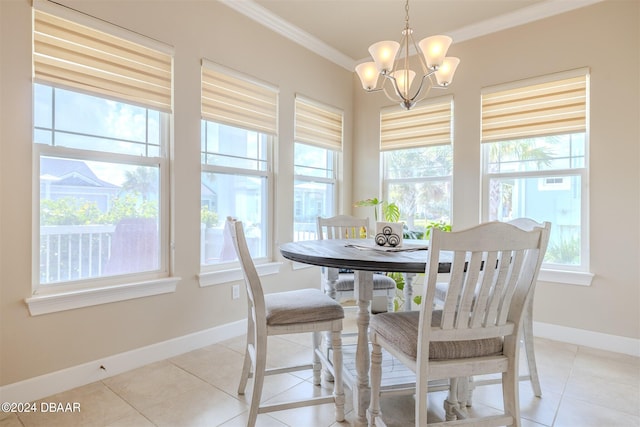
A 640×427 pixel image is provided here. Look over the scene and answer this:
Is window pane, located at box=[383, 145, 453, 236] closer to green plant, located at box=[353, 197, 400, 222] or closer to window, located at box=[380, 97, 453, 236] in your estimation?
window, located at box=[380, 97, 453, 236]

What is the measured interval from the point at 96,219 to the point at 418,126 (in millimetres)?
3136

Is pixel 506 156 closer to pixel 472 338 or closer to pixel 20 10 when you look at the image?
pixel 472 338

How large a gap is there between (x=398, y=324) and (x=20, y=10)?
2.55 m

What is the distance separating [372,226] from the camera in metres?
4.09

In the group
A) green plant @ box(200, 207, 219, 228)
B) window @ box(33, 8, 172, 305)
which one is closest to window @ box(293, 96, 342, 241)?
green plant @ box(200, 207, 219, 228)

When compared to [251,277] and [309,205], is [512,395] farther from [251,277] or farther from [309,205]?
[309,205]

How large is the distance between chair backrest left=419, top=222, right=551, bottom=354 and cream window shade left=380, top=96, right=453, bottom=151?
2.43 meters

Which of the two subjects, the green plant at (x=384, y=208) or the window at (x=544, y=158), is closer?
the window at (x=544, y=158)

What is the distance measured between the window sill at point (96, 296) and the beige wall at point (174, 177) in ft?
0.13

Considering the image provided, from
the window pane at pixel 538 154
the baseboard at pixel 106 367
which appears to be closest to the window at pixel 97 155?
the baseboard at pixel 106 367

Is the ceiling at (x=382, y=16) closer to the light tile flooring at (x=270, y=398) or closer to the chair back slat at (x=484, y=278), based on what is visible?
the chair back slat at (x=484, y=278)

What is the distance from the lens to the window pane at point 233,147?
2.81 m

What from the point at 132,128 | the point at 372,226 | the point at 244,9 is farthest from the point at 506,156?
the point at 132,128

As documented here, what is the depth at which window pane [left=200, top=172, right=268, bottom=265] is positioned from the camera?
9.22ft
